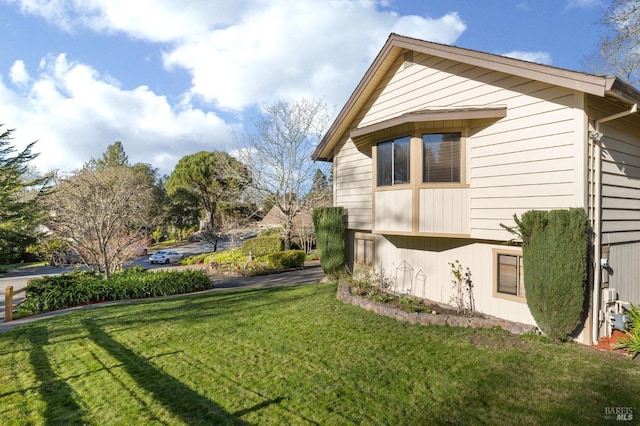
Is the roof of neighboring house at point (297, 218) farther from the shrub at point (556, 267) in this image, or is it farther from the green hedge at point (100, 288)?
the shrub at point (556, 267)

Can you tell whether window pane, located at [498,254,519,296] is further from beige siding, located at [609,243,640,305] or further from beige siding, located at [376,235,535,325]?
beige siding, located at [609,243,640,305]

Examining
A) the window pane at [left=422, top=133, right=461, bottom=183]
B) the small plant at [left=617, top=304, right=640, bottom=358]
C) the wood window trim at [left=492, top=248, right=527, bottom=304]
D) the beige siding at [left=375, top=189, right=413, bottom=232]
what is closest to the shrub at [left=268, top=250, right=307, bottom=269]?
the beige siding at [left=375, top=189, right=413, bottom=232]

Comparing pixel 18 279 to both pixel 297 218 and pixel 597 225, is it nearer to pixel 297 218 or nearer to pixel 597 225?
pixel 297 218

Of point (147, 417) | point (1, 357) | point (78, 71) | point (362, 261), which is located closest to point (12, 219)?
point (78, 71)

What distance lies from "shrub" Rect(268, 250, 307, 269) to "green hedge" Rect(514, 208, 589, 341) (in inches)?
575

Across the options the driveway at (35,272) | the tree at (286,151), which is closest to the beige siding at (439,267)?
the driveway at (35,272)

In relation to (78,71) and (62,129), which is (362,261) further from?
(62,129)

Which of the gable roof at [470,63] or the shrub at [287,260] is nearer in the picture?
the gable roof at [470,63]

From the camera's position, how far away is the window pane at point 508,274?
7.09 metres

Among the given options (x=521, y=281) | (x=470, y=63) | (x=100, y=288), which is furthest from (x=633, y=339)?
(x=100, y=288)

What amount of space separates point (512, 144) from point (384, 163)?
320 centimetres

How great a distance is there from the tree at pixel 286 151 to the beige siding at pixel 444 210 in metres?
15.1

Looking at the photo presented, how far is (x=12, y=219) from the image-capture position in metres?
25.9

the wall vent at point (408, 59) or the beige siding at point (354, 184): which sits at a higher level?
the wall vent at point (408, 59)
